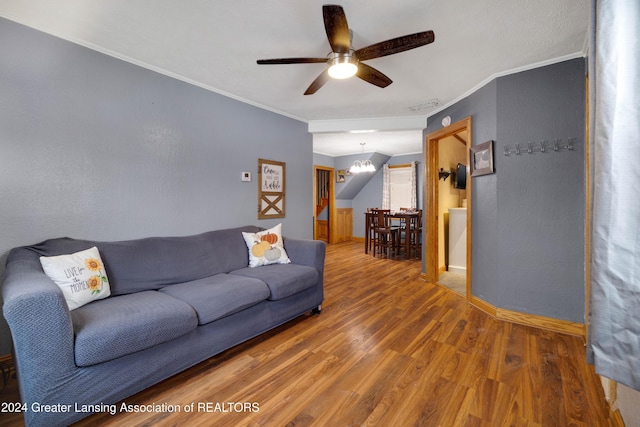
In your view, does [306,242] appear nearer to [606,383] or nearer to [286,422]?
[286,422]

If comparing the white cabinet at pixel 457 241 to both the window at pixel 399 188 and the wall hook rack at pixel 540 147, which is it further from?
the window at pixel 399 188

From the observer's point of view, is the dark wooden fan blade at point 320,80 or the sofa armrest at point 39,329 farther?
the dark wooden fan blade at point 320,80

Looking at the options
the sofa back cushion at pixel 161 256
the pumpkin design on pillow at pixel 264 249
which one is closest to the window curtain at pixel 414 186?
the pumpkin design on pillow at pixel 264 249

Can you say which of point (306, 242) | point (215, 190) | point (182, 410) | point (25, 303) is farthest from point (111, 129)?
point (182, 410)

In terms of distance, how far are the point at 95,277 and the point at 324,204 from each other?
6.19 metres

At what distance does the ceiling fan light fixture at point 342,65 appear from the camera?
190cm

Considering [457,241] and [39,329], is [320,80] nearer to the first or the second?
[39,329]

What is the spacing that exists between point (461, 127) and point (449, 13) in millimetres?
1686

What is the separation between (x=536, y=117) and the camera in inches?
99.0

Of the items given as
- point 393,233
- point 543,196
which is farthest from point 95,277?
point 393,233

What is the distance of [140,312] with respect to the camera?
1583 millimetres

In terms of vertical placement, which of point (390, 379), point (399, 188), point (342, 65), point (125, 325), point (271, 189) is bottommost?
point (390, 379)

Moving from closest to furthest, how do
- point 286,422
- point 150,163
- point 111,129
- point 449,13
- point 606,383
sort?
Answer: point 286,422
point 606,383
point 449,13
point 111,129
point 150,163

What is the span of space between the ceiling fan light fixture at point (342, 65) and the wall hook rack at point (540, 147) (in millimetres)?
1729
